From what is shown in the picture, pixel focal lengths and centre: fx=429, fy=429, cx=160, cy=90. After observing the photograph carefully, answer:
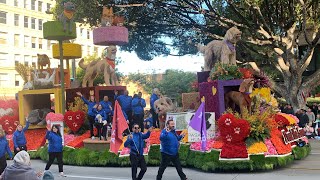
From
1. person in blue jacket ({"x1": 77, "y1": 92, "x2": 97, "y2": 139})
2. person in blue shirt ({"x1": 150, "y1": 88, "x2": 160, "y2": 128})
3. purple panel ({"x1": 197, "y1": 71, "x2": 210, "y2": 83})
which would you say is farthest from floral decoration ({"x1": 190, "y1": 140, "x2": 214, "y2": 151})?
person in blue jacket ({"x1": 77, "y1": 92, "x2": 97, "y2": 139})

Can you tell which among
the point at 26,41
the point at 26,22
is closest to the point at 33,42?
the point at 26,41

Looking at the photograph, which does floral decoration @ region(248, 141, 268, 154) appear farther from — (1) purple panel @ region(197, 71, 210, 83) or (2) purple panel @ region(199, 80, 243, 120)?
(1) purple panel @ region(197, 71, 210, 83)

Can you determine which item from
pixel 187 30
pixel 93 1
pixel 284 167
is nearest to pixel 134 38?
pixel 187 30

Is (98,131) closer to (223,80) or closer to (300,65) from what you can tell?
(223,80)

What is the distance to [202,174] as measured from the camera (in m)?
10.9

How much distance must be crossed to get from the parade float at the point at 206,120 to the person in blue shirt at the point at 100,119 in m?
0.50

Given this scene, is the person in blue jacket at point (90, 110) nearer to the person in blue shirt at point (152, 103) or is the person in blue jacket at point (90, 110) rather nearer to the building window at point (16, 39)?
the person in blue shirt at point (152, 103)

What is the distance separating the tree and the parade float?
6350mm

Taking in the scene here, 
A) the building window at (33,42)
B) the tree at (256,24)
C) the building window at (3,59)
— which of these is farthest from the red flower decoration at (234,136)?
the building window at (33,42)

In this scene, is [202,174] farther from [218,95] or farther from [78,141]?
[78,141]

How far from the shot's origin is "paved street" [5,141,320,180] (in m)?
10.3

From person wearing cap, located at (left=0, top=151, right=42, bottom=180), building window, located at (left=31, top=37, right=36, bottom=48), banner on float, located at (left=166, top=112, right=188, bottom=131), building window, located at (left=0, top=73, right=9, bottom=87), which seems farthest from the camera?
building window, located at (left=31, top=37, right=36, bottom=48)

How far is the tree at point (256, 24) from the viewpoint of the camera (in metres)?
Answer: 20.9

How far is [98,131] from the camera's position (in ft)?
45.4
